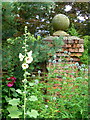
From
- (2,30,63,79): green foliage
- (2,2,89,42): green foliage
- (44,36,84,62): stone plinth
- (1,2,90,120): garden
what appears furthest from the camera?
(2,2,89,42): green foliage

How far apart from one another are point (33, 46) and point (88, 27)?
437 cm

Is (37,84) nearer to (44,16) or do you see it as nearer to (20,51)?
(20,51)

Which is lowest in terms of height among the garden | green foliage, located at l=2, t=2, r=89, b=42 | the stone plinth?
the garden

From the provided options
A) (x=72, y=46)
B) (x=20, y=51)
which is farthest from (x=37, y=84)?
(x=72, y=46)

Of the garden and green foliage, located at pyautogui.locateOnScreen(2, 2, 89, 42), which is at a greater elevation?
green foliage, located at pyautogui.locateOnScreen(2, 2, 89, 42)

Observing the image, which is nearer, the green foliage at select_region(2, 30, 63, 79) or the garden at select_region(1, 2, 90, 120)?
the garden at select_region(1, 2, 90, 120)

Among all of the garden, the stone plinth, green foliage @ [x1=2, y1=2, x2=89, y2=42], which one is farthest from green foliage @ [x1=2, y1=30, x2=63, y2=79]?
green foliage @ [x1=2, y1=2, x2=89, y2=42]

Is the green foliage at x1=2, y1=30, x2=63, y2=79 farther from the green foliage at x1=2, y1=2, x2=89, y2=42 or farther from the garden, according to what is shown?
the green foliage at x1=2, y1=2, x2=89, y2=42

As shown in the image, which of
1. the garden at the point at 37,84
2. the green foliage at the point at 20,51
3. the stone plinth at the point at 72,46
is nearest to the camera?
the garden at the point at 37,84

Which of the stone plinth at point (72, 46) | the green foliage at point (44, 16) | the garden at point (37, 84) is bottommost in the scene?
the garden at point (37, 84)

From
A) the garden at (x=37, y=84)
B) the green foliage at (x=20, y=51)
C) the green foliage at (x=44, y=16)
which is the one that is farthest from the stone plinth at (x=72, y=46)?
the green foliage at (x=44, y=16)

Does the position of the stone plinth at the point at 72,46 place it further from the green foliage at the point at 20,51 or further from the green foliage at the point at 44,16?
the green foliage at the point at 44,16

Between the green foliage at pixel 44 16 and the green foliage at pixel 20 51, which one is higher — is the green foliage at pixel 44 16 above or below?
above

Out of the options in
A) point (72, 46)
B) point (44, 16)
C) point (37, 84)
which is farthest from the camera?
point (44, 16)
